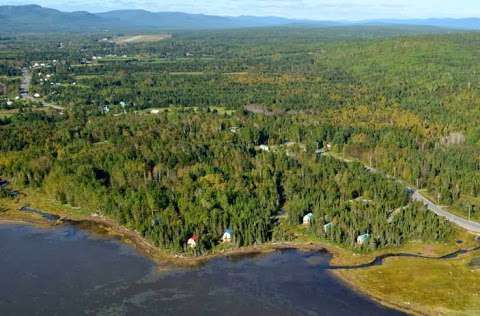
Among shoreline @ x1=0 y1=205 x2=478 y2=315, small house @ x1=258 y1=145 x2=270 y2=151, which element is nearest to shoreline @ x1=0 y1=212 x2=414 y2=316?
shoreline @ x1=0 y1=205 x2=478 y2=315

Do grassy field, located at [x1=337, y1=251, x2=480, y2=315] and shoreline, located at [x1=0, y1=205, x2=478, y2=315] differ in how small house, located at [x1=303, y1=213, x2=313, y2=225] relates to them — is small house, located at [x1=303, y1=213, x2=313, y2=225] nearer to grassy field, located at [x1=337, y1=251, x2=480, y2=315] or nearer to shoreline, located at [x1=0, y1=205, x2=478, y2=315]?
shoreline, located at [x1=0, y1=205, x2=478, y2=315]

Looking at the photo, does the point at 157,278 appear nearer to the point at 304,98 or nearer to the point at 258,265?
the point at 258,265

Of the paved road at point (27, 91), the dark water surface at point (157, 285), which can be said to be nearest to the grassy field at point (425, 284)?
the dark water surface at point (157, 285)

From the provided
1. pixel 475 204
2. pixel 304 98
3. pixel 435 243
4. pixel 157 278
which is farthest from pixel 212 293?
pixel 304 98

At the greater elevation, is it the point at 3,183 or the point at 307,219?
the point at 307,219

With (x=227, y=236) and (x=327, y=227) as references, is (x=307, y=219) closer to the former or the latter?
(x=327, y=227)

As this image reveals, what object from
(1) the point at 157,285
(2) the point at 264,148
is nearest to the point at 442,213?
(2) the point at 264,148

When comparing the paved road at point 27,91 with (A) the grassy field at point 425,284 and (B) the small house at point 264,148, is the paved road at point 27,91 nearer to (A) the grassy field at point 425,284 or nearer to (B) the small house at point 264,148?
(B) the small house at point 264,148

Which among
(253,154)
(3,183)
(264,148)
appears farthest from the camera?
(264,148)
